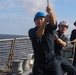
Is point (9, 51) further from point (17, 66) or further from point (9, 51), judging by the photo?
point (17, 66)

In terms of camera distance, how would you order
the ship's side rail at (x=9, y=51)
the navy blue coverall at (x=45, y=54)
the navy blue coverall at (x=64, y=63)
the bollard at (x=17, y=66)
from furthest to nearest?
the ship's side rail at (x=9, y=51) < the bollard at (x=17, y=66) < the navy blue coverall at (x=64, y=63) < the navy blue coverall at (x=45, y=54)

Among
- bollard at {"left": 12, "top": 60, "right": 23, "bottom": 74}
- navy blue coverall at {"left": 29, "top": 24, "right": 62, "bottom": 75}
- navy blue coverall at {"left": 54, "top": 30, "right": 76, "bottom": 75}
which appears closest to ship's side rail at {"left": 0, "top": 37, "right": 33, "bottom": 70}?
bollard at {"left": 12, "top": 60, "right": 23, "bottom": 74}

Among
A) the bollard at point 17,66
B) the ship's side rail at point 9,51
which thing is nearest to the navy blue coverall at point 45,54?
the bollard at point 17,66

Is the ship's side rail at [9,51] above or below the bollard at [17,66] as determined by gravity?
above

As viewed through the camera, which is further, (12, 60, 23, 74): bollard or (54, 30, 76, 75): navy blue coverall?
(12, 60, 23, 74): bollard

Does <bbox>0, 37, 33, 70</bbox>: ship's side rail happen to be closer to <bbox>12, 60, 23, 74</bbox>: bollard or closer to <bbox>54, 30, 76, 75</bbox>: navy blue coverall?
<bbox>12, 60, 23, 74</bbox>: bollard

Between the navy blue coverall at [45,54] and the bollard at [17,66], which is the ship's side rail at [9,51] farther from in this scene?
the navy blue coverall at [45,54]

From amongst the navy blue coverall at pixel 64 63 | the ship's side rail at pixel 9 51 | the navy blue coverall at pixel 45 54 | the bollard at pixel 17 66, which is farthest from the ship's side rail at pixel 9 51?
the navy blue coverall at pixel 45 54

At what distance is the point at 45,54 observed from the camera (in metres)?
4.99

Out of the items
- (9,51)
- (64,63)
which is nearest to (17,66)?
(9,51)

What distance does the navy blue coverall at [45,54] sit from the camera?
500 cm

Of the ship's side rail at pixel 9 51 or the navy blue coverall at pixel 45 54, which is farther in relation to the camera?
the ship's side rail at pixel 9 51

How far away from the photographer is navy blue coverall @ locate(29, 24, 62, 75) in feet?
16.4

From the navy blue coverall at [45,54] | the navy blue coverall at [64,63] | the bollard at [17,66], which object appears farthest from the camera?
the bollard at [17,66]
